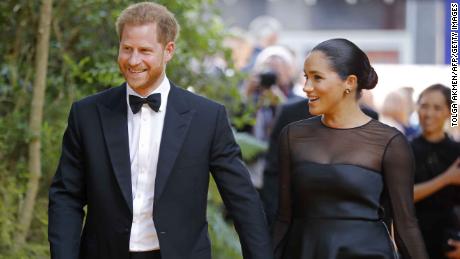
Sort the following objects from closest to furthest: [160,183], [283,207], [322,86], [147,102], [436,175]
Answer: [160,183]
[147,102]
[322,86]
[283,207]
[436,175]

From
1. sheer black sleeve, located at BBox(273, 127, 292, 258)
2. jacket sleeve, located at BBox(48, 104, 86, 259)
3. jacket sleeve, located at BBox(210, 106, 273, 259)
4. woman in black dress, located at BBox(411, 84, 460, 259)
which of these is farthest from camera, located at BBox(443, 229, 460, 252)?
jacket sleeve, located at BBox(48, 104, 86, 259)

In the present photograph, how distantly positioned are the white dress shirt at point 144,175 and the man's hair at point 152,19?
35cm

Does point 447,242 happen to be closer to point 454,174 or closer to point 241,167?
point 454,174

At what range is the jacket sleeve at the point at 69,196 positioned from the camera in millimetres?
4594

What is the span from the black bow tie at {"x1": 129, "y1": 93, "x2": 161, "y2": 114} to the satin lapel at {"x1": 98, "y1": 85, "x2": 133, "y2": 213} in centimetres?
8

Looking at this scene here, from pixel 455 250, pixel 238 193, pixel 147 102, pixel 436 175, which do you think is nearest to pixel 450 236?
pixel 455 250

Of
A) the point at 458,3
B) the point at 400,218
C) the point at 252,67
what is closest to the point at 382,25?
the point at 252,67

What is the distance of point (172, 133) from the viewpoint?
459 cm

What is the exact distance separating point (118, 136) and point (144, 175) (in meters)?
0.22

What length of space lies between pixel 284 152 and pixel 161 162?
81 centimetres

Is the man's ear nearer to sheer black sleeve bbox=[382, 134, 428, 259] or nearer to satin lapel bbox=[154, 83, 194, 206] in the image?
satin lapel bbox=[154, 83, 194, 206]

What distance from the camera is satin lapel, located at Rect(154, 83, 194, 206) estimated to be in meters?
4.49

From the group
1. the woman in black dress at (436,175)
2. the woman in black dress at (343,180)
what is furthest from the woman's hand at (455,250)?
the woman in black dress at (343,180)

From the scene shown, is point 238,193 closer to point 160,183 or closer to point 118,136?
point 160,183
